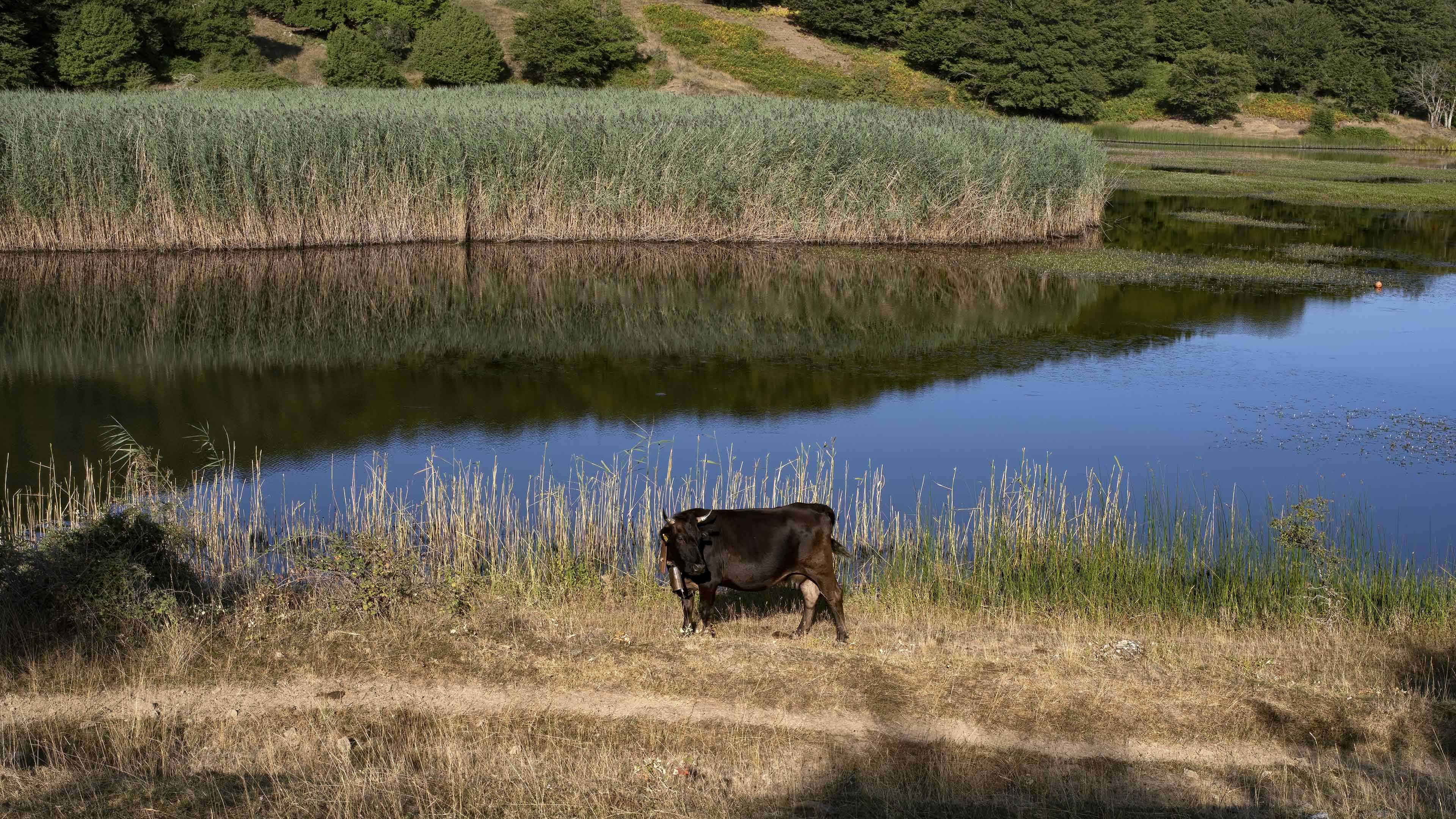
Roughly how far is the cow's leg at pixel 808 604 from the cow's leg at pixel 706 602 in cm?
47

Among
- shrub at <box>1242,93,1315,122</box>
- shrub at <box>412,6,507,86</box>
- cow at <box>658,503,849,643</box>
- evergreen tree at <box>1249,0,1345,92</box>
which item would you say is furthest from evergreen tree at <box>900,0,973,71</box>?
cow at <box>658,503,849,643</box>

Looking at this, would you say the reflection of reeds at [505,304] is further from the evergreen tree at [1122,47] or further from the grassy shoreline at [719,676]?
the evergreen tree at [1122,47]

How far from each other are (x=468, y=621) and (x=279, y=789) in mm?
2092

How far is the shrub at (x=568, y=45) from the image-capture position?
49594 millimetres

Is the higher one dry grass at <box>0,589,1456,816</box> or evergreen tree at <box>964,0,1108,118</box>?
evergreen tree at <box>964,0,1108,118</box>

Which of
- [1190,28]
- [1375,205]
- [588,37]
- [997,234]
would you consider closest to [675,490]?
[997,234]

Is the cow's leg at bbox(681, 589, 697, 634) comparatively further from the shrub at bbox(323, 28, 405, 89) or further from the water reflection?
the shrub at bbox(323, 28, 405, 89)

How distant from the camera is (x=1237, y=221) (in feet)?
93.8

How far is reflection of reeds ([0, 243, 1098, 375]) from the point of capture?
1527cm

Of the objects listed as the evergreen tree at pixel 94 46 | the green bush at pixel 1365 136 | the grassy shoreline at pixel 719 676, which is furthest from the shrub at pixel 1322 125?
the grassy shoreline at pixel 719 676

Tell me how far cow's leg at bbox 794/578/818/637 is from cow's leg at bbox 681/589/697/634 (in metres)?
0.55

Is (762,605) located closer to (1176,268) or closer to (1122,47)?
(1176,268)

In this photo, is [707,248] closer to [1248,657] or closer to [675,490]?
[675,490]

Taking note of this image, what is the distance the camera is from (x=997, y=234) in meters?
23.6
